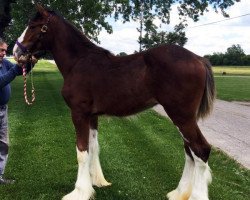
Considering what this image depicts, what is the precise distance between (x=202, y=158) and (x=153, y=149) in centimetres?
362

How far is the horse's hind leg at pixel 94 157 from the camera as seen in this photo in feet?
20.1

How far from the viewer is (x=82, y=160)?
18.6 feet

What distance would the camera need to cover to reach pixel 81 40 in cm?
614

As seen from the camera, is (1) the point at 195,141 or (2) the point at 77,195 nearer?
(1) the point at 195,141

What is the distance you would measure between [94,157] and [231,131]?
6.19m

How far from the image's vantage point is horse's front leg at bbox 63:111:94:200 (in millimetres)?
5613

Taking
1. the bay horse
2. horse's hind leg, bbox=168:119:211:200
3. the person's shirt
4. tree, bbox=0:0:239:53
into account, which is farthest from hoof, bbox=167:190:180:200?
tree, bbox=0:0:239:53

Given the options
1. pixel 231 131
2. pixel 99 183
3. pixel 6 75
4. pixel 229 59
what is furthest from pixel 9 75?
pixel 229 59

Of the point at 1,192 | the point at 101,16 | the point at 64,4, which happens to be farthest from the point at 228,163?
the point at 101,16

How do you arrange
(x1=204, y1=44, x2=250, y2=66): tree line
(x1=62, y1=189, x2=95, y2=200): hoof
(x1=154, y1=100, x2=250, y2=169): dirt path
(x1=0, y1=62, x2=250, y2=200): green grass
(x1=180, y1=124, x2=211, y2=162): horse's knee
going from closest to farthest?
(x1=180, y1=124, x2=211, y2=162): horse's knee < (x1=62, y1=189, x2=95, y2=200): hoof < (x1=0, y1=62, x2=250, y2=200): green grass < (x1=154, y1=100, x2=250, y2=169): dirt path < (x1=204, y1=44, x2=250, y2=66): tree line

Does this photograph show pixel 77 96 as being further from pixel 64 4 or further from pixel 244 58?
Result: pixel 244 58

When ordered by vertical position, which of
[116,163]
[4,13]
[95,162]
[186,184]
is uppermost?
[4,13]

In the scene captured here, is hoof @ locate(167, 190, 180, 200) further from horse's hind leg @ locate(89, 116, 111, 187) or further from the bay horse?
horse's hind leg @ locate(89, 116, 111, 187)

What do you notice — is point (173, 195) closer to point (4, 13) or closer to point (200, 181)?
point (200, 181)
